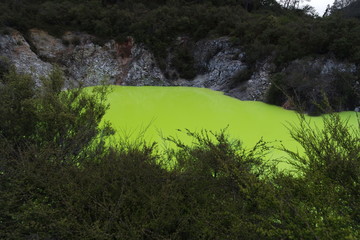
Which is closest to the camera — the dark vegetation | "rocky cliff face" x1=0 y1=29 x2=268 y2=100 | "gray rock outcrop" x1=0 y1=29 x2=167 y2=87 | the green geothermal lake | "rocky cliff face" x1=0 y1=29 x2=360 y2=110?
the dark vegetation

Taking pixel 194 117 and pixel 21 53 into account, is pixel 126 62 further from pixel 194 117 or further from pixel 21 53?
pixel 194 117

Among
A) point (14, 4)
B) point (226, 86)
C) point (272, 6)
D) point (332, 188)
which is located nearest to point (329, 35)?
point (226, 86)

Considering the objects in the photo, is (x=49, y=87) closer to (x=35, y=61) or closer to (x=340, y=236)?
(x=340, y=236)

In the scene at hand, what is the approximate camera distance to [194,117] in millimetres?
8609

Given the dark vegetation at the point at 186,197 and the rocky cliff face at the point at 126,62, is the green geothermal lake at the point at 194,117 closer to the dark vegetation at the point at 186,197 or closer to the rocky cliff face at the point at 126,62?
the dark vegetation at the point at 186,197

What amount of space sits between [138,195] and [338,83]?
11.0m

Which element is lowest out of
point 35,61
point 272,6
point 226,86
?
point 35,61

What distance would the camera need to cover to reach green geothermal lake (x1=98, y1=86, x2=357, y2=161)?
6.98m

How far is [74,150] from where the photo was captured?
469 cm

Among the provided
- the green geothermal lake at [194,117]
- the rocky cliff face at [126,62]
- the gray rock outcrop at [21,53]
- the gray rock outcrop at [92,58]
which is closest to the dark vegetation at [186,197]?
the green geothermal lake at [194,117]

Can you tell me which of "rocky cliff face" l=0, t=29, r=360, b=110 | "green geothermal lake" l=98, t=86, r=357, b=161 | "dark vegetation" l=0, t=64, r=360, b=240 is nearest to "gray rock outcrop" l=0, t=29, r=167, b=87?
"rocky cliff face" l=0, t=29, r=360, b=110

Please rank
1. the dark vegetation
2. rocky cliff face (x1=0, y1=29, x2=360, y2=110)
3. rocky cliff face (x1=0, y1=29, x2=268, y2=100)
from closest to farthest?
the dark vegetation, rocky cliff face (x1=0, y1=29, x2=360, y2=110), rocky cliff face (x1=0, y1=29, x2=268, y2=100)

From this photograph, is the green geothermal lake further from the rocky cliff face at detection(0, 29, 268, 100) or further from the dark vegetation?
the rocky cliff face at detection(0, 29, 268, 100)

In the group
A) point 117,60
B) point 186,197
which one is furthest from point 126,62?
point 186,197
